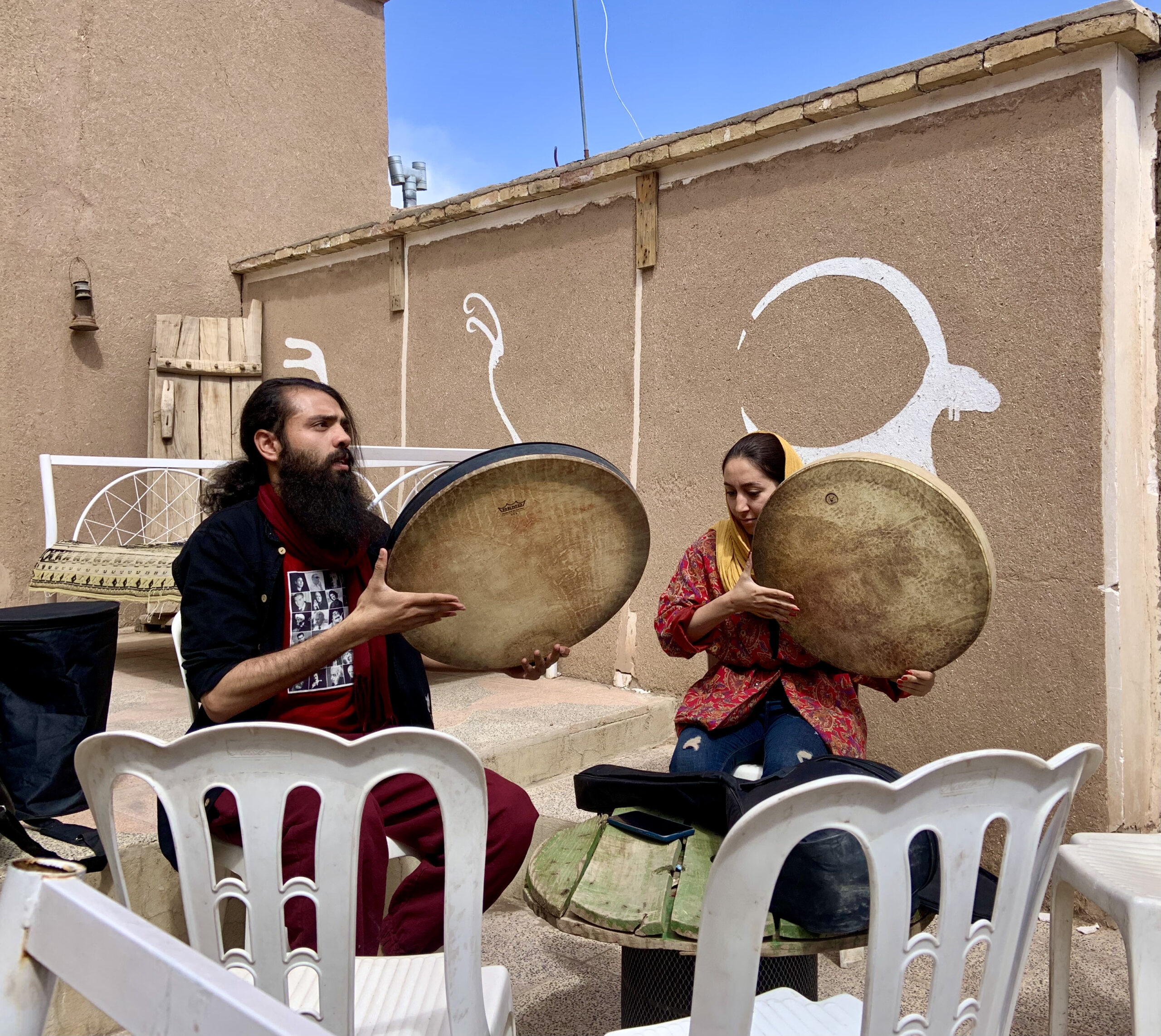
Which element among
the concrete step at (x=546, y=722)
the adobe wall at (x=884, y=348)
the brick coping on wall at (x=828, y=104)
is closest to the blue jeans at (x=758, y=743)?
the adobe wall at (x=884, y=348)

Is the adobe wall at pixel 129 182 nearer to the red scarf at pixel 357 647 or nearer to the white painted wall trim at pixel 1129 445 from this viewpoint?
the red scarf at pixel 357 647

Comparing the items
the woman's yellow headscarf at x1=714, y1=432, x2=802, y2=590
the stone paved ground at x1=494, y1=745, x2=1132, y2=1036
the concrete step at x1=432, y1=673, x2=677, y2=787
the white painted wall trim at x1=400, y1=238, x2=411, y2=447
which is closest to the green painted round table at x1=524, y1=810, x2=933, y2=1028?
the stone paved ground at x1=494, y1=745, x2=1132, y2=1036

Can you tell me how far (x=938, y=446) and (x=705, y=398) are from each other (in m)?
1.13

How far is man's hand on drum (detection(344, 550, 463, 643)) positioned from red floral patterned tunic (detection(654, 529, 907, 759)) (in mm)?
916

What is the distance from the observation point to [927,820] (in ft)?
3.84

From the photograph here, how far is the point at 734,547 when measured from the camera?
2793 millimetres

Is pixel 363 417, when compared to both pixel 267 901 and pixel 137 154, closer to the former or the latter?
pixel 137 154

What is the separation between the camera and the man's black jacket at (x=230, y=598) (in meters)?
2.16

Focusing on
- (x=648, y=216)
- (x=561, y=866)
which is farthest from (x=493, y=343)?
(x=561, y=866)

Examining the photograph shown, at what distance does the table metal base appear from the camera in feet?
Answer: 6.65

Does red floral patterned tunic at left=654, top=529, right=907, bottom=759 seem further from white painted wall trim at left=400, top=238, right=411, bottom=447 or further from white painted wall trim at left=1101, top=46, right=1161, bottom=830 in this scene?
white painted wall trim at left=400, top=238, right=411, bottom=447

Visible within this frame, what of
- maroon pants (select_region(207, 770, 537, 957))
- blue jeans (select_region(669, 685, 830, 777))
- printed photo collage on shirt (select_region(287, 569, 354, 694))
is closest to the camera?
maroon pants (select_region(207, 770, 537, 957))

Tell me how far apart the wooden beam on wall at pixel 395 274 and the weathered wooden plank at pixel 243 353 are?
156 cm

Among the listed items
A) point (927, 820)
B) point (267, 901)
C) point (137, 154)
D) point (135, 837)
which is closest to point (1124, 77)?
point (927, 820)
